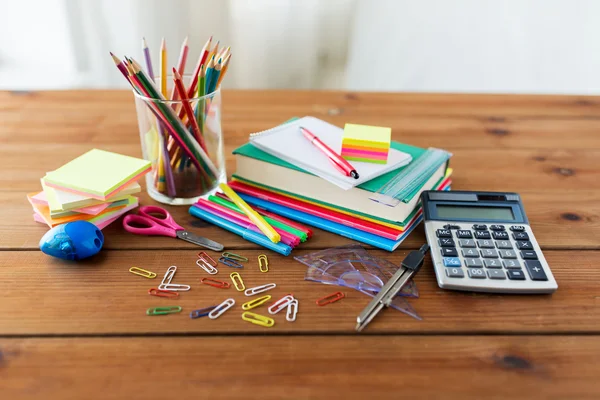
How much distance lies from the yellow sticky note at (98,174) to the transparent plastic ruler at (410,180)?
373mm

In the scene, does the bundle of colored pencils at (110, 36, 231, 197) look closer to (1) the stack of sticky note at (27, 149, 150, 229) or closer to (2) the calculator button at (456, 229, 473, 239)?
(1) the stack of sticky note at (27, 149, 150, 229)

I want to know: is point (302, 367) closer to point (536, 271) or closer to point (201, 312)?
point (201, 312)

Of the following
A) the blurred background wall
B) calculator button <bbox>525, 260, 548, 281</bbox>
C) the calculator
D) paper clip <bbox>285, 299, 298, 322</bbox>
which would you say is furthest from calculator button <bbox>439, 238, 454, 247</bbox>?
the blurred background wall

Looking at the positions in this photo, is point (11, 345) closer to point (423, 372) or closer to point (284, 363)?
point (284, 363)

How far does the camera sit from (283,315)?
683 millimetres

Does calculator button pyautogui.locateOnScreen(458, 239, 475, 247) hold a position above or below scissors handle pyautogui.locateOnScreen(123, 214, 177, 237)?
above

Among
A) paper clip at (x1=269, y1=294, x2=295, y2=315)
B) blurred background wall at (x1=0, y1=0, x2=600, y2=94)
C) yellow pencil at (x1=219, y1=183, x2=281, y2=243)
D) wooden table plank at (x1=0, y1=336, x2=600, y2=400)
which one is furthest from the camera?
blurred background wall at (x1=0, y1=0, x2=600, y2=94)

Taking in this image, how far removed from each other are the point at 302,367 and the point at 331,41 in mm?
1780

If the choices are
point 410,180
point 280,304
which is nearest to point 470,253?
point 410,180

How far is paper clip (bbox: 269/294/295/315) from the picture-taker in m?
A: 0.69

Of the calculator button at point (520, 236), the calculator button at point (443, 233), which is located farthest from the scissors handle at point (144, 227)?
the calculator button at point (520, 236)

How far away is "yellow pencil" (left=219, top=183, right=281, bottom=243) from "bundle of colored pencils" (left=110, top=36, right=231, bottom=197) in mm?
52

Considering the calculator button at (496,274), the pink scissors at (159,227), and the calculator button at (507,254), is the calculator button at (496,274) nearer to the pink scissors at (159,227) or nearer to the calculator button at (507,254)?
the calculator button at (507,254)

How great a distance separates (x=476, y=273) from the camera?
722 millimetres
